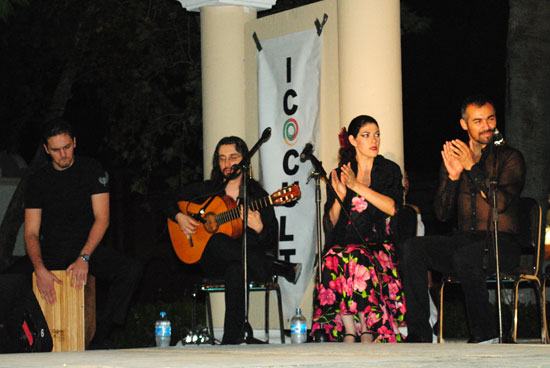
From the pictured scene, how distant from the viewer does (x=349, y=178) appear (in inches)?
253

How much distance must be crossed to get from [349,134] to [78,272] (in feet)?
7.15

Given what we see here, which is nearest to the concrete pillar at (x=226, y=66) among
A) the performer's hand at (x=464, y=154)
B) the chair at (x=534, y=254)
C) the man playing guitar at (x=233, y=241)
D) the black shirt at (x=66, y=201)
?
the man playing guitar at (x=233, y=241)

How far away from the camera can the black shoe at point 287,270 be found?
7.22 m

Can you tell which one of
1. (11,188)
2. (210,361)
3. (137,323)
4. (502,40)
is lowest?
(137,323)

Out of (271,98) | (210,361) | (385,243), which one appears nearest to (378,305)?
(385,243)

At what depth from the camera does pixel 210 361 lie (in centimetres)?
322

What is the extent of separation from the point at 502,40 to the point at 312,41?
10461 mm

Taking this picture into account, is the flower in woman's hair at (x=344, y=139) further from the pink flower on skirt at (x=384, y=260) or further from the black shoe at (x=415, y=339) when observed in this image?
the black shoe at (x=415, y=339)

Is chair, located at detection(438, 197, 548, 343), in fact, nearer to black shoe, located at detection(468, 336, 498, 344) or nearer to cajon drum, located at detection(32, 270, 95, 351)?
black shoe, located at detection(468, 336, 498, 344)

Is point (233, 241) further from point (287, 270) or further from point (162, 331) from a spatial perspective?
point (162, 331)

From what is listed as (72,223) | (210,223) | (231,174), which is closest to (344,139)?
(231,174)

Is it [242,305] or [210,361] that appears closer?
[210,361]

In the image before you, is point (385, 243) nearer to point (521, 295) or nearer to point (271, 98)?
point (271, 98)

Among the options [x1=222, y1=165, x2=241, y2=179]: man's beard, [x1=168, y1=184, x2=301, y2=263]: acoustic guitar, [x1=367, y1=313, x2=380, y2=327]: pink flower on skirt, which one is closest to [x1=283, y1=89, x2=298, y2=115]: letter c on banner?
[x1=222, y1=165, x2=241, y2=179]: man's beard
